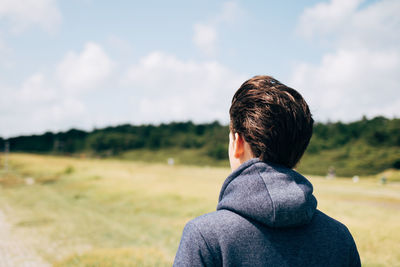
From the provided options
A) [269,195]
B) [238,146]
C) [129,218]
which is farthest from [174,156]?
[269,195]

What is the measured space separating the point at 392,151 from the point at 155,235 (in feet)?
167

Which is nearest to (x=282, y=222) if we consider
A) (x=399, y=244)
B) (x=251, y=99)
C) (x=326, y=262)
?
(x=326, y=262)

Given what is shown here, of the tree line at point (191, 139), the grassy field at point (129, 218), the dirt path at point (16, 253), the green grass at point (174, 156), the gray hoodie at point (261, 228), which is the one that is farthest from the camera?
the green grass at point (174, 156)

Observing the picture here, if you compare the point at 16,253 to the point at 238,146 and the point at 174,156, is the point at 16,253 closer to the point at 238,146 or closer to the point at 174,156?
the point at 238,146

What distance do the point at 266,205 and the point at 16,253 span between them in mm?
14292

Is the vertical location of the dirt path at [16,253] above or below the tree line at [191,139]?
below

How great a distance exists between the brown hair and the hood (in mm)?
83

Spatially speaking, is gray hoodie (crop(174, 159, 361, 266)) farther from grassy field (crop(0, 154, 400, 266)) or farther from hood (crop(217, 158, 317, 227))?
grassy field (crop(0, 154, 400, 266))

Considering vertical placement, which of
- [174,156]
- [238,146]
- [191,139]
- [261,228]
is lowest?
[174,156]

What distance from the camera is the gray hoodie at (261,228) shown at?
4.49 ft

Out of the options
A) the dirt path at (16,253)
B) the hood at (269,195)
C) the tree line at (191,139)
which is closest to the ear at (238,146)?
the hood at (269,195)

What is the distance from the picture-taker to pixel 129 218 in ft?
64.3

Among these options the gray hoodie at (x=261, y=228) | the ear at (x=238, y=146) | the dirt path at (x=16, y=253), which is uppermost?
the ear at (x=238, y=146)

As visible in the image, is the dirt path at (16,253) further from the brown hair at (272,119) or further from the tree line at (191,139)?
the tree line at (191,139)
